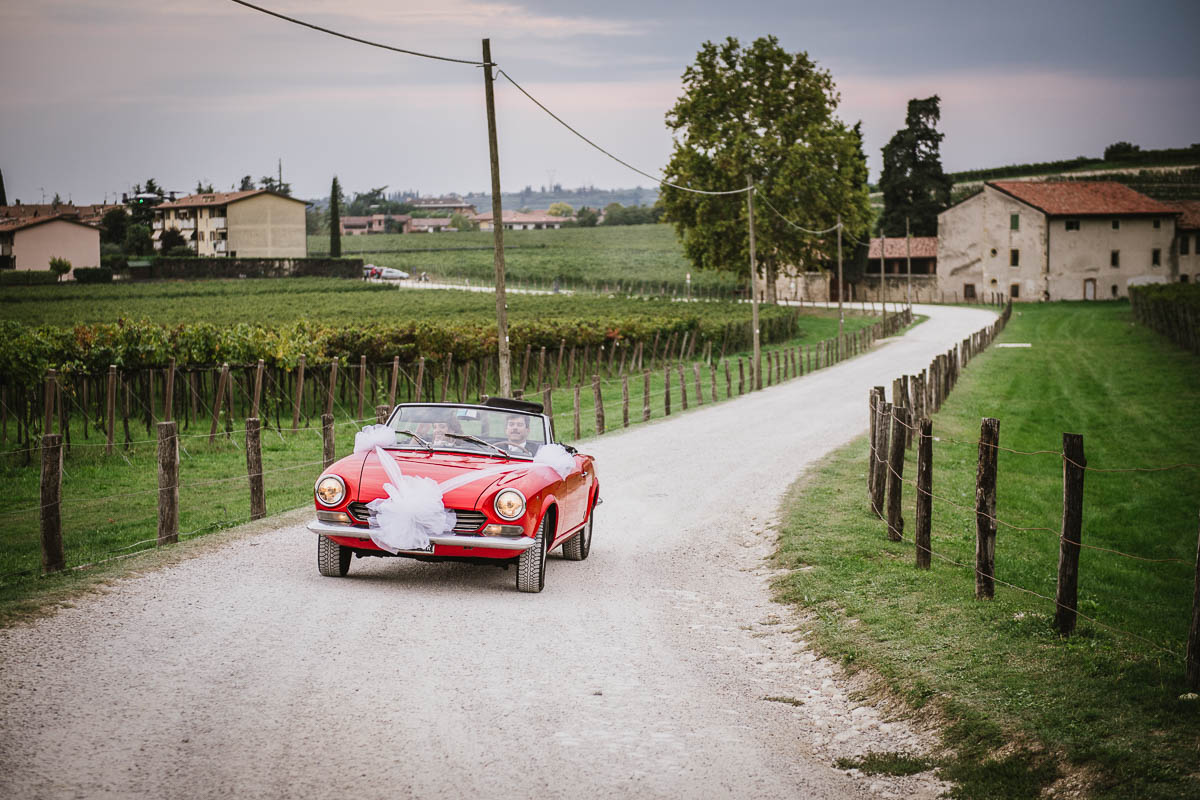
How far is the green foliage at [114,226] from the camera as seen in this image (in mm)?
82562

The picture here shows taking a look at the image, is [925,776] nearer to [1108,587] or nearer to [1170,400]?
[1108,587]

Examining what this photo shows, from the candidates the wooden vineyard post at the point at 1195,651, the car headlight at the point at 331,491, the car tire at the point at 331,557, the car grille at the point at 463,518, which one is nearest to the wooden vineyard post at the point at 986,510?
the wooden vineyard post at the point at 1195,651

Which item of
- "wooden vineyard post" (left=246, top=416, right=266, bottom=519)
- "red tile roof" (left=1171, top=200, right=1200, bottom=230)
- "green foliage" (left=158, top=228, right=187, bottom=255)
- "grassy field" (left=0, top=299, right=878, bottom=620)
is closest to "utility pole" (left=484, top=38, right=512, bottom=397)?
"grassy field" (left=0, top=299, right=878, bottom=620)

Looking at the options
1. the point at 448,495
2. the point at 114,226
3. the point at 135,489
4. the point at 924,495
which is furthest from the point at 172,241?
the point at 924,495

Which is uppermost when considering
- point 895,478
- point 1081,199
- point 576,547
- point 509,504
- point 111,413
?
point 1081,199

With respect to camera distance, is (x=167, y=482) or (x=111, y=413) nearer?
(x=167, y=482)

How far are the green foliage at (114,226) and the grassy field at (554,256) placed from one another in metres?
42.8

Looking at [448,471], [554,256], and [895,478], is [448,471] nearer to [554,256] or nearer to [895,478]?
[895,478]

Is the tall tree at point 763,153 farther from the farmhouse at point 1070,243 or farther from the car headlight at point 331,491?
the car headlight at point 331,491

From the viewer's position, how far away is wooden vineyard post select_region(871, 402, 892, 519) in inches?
571

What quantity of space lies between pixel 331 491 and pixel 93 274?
227 feet

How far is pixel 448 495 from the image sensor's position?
31.1ft

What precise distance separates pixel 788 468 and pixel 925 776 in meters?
13.7

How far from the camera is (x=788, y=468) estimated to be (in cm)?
1950
